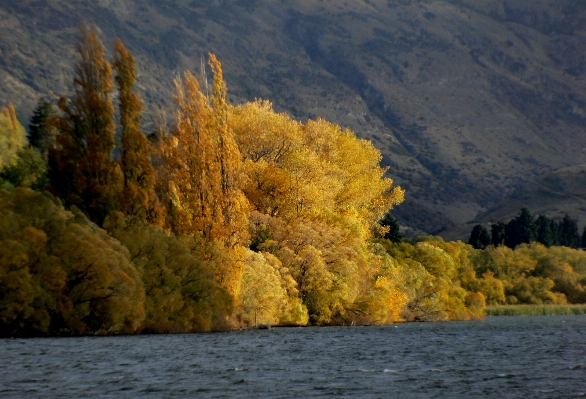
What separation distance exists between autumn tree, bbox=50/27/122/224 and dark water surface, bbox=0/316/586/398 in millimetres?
11336

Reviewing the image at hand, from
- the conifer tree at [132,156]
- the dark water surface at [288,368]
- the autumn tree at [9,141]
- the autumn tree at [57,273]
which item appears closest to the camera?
the dark water surface at [288,368]

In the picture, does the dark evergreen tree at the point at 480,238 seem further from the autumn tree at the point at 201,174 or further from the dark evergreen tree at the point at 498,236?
the autumn tree at the point at 201,174

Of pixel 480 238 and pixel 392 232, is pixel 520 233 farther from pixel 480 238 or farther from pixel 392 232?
pixel 392 232

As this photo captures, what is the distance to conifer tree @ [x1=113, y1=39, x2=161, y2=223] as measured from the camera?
5872cm

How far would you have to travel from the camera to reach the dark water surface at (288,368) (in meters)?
27.6

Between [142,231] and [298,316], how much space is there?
700 inches

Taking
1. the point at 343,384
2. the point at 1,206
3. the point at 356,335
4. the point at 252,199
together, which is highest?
the point at 252,199

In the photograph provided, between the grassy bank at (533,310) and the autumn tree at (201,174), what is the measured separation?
65589mm

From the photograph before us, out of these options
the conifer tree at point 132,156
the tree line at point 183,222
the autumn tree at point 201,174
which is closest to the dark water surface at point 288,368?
the tree line at point 183,222

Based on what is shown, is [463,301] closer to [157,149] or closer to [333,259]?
[333,259]

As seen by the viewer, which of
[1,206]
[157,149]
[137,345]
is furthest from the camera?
[157,149]

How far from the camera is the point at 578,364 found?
1425 inches

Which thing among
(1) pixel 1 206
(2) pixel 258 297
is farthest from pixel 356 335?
(1) pixel 1 206

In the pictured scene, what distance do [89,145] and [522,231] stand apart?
139978 millimetres
